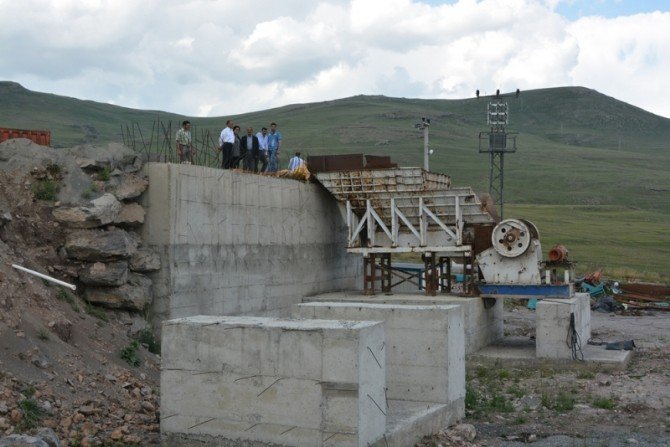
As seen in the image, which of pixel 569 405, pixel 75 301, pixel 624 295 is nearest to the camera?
pixel 75 301

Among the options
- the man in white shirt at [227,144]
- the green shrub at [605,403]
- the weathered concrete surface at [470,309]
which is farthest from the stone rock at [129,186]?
the green shrub at [605,403]

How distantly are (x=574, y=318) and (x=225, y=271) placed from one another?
307 inches

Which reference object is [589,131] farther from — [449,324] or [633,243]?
[449,324]

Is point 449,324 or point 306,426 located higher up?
point 449,324

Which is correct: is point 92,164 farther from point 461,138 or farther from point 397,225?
point 461,138

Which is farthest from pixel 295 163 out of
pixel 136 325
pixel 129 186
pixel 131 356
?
pixel 131 356

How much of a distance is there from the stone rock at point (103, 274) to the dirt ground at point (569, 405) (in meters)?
5.91

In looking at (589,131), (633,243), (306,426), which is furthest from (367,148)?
(306,426)

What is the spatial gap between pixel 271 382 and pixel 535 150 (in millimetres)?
136929

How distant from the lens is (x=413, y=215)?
22.7 metres

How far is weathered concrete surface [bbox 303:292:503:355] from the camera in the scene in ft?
69.4

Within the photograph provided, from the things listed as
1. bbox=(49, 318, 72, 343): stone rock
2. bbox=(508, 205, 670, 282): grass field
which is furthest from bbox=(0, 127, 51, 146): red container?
bbox=(508, 205, 670, 282): grass field

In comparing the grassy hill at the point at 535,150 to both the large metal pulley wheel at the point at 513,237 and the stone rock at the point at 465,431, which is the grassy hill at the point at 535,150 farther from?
the stone rock at the point at 465,431

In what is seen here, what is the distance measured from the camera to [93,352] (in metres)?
13.2
